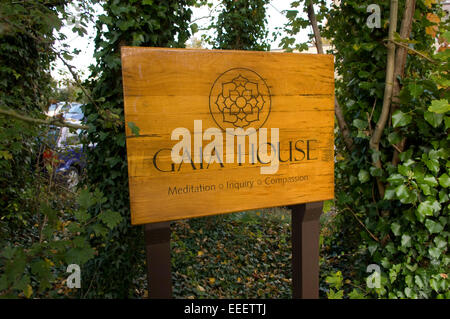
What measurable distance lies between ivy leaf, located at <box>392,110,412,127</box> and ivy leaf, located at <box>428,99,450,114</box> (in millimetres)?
176

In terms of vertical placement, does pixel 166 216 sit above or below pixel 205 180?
below

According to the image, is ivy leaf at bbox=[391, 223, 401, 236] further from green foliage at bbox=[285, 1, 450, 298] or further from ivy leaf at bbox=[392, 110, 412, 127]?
ivy leaf at bbox=[392, 110, 412, 127]

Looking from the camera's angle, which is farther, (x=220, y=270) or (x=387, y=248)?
(x=220, y=270)

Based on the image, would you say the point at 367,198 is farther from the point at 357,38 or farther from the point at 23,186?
the point at 23,186

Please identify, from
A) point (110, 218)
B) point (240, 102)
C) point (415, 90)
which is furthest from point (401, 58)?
point (110, 218)

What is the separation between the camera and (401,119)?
198 cm

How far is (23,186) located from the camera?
362 cm

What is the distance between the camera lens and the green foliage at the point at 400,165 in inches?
76.9

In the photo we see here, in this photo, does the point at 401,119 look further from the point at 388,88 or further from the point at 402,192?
the point at 402,192

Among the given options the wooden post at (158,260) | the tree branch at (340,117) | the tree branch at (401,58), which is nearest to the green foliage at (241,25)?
the tree branch at (340,117)

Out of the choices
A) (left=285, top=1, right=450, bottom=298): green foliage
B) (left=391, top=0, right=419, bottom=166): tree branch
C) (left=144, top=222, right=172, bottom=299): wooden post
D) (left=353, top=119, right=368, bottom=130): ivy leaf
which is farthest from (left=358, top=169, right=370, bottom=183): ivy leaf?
(left=144, top=222, right=172, bottom=299): wooden post

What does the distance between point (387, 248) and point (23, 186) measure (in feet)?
11.8

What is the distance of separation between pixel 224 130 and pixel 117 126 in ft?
2.79
